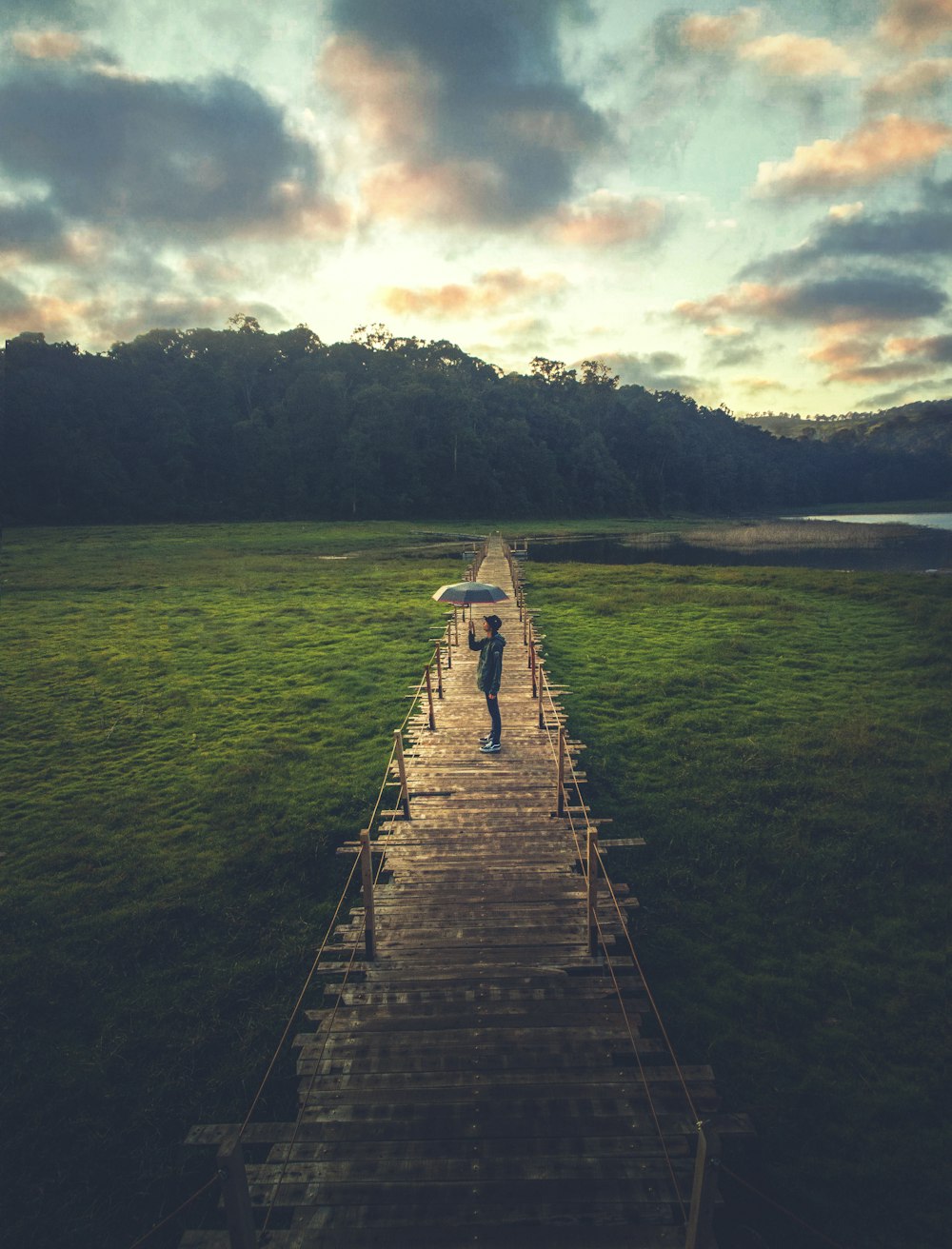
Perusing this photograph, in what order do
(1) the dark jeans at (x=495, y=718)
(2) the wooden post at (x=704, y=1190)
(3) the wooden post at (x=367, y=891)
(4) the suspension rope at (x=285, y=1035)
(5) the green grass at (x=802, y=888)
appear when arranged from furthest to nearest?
(1) the dark jeans at (x=495, y=718), (3) the wooden post at (x=367, y=891), (5) the green grass at (x=802, y=888), (4) the suspension rope at (x=285, y=1035), (2) the wooden post at (x=704, y=1190)

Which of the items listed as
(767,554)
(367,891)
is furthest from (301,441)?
(367,891)

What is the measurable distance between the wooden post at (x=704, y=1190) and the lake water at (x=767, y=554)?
4787cm

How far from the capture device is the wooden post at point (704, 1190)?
11.8ft

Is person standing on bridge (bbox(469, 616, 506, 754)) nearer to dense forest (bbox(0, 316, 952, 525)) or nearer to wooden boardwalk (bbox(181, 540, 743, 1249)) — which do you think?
wooden boardwalk (bbox(181, 540, 743, 1249))

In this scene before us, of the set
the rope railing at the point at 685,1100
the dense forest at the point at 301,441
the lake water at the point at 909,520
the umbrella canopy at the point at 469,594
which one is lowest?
the rope railing at the point at 685,1100

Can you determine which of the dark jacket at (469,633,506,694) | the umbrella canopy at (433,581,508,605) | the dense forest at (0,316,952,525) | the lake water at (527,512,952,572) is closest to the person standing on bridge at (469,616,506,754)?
the dark jacket at (469,633,506,694)

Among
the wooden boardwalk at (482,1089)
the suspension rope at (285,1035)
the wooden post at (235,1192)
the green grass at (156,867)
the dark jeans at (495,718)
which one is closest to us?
the wooden post at (235,1192)

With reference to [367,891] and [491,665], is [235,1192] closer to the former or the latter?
[367,891]

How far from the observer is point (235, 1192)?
3631mm

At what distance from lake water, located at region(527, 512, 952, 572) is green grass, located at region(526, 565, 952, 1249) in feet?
100

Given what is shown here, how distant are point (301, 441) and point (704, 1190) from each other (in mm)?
110736

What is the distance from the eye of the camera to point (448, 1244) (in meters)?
4.25

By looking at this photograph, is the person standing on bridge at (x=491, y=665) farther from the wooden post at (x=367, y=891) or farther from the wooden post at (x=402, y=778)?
the wooden post at (x=367, y=891)

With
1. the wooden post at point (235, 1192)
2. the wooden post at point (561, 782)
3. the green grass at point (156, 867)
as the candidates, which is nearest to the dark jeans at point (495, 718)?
the wooden post at point (561, 782)
